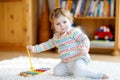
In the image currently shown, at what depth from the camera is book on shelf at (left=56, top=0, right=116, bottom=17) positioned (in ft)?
9.50

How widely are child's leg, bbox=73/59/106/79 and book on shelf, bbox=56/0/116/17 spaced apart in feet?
4.74

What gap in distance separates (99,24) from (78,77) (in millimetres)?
1653

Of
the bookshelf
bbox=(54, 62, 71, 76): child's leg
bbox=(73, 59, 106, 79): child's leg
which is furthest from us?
the bookshelf

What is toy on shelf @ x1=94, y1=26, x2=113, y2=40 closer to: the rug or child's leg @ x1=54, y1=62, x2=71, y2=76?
the rug

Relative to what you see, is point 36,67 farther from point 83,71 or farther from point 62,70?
point 83,71

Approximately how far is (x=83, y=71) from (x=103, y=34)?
1.47m

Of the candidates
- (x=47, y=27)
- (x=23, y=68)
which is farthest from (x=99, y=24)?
(x=23, y=68)

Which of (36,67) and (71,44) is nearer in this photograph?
(71,44)

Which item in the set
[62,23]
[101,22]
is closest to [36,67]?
[62,23]

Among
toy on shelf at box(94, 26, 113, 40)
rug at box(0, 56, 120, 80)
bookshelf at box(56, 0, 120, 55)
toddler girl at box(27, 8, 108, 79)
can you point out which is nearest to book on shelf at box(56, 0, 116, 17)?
bookshelf at box(56, 0, 120, 55)

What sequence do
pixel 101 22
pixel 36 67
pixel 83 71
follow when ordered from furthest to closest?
pixel 101 22 → pixel 36 67 → pixel 83 71

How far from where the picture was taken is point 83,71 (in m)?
1.54

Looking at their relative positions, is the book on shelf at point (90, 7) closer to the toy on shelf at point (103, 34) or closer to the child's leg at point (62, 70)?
the toy on shelf at point (103, 34)

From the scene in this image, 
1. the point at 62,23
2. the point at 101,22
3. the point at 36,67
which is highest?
the point at 62,23
